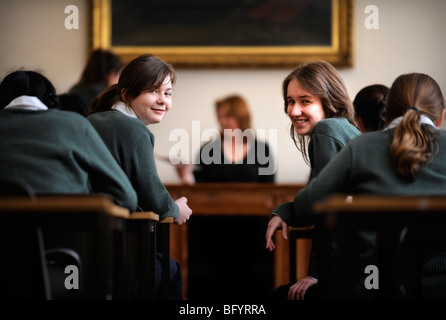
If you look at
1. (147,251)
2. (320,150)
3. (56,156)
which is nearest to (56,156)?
(56,156)

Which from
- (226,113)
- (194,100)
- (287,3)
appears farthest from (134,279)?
(287,3)

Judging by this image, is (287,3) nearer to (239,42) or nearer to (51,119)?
(239,42)

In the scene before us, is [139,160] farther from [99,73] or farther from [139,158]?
[99,73]

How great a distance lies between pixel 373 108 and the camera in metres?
3.03

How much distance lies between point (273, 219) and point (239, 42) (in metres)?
3.37

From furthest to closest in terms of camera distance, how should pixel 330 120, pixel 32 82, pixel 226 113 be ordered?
pixel 226 113, pixel 330 120, pixel 32 82

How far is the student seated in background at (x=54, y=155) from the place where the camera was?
7.01 ft

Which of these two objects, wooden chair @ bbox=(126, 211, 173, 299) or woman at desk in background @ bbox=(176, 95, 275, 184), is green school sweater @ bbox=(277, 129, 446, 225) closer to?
wooden chair @ bbox=(126, 211, 173, 299)

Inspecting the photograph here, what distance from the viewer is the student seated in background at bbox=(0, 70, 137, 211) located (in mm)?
2137

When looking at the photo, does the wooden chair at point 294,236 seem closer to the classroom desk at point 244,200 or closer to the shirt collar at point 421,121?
the shirt collar at point 421,121

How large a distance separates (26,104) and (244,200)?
253cm

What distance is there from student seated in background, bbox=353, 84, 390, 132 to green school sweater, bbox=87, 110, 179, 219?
3.25 feet

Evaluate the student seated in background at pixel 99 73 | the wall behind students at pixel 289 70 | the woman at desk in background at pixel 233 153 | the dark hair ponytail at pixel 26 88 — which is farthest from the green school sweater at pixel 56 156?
the wall behind students at pixel 289 70
